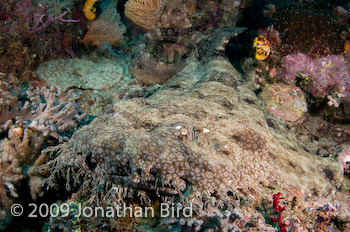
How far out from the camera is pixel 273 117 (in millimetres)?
5172

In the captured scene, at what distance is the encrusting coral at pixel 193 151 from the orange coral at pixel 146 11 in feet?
9.18

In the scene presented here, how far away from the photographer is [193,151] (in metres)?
2.74

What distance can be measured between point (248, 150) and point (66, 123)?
3167 mm

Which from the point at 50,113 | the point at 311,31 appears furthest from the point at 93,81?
the point at 311,31

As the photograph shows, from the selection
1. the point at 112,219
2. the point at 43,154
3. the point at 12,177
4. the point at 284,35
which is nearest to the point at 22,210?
the point at 12,177

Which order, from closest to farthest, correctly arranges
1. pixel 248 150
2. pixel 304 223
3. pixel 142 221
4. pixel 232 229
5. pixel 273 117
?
pixel 232 229, pixel 142 221, pixel 304 223, pixel 248 150, pixel 273 117

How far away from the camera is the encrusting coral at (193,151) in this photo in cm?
247

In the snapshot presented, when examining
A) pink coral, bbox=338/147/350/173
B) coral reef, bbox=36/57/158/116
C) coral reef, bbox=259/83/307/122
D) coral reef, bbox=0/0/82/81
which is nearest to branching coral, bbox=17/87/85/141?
coral reef, bbox=36/57/158/116

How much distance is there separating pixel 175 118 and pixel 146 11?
433 cm

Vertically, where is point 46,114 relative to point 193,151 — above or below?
below

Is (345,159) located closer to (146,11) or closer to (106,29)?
(146,11)

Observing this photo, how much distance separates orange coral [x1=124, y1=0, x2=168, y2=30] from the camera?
243 inches

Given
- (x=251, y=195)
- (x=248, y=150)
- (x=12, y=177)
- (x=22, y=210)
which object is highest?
(x=248, y=150)

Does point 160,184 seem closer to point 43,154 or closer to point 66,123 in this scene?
point 43,154
